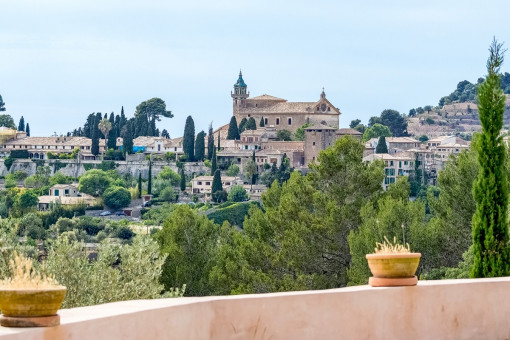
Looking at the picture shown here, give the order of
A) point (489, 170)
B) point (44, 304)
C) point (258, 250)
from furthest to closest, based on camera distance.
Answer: point (258, 250) < point (489, 170) < point (44, 304)

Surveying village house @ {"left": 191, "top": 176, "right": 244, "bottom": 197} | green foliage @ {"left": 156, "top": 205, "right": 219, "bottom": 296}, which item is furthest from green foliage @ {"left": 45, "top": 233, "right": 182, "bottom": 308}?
village house @ {"left": 191, "top": 176, "right": 244, "bottom": 197}

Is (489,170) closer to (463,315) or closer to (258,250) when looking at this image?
(463,315)

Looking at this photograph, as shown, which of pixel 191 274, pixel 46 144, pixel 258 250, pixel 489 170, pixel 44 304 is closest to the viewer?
pixel 44 304

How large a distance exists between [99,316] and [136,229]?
2526 inches

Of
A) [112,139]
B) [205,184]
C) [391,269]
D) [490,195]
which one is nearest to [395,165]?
[205,184]

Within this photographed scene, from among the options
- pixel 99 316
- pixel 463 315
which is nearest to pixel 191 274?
pixel 463 315

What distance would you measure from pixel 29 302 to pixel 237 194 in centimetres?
7971

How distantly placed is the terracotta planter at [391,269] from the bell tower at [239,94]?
105665 mm

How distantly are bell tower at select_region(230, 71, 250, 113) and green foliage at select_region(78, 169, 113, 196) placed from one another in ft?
76.4

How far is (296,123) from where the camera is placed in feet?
353

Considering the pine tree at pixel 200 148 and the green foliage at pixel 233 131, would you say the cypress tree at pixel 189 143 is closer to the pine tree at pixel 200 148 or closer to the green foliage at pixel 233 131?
the pine tree at pixel 200 148

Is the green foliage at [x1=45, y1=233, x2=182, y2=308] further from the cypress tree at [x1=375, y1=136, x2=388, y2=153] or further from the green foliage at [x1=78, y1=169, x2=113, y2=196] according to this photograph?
the cypress tree at [x1=375, y1=136, x2=388, y2=153]

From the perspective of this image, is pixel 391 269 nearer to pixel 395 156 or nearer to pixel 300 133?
pixel 395 156

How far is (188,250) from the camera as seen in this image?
82.8ft
